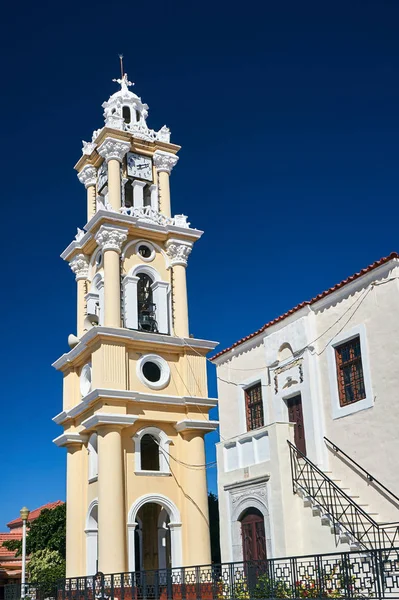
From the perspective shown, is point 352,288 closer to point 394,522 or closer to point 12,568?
point 394,522

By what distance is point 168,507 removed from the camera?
26094 millimetres

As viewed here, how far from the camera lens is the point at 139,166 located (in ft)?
102

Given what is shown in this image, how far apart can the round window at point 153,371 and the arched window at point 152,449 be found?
1.66 m

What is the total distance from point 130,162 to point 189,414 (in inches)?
431

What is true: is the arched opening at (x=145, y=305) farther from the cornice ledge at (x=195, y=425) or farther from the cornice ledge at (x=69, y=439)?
the cornice ledge at (x=69, y=439)

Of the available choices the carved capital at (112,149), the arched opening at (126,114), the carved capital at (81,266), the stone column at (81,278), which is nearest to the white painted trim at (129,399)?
the stone column at (81,278)

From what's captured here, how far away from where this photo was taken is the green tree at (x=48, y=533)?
35344 mm

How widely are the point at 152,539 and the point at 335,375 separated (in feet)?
40.6

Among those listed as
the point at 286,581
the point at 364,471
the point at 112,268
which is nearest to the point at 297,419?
the point at 364,471

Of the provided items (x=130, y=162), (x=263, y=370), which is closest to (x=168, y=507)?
(x=263, y=370)

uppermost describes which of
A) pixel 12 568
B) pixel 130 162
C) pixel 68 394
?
pixel 130 162

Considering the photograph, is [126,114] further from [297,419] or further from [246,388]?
[297,419]

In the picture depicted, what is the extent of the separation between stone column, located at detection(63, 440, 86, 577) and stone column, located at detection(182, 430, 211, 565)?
4057 millimetres

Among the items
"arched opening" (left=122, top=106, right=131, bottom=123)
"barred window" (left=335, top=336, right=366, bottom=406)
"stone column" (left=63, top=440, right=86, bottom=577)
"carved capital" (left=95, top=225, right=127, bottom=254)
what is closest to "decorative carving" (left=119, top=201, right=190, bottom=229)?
"carved capital" (left=95, top=225, right=127, bottom=254)
